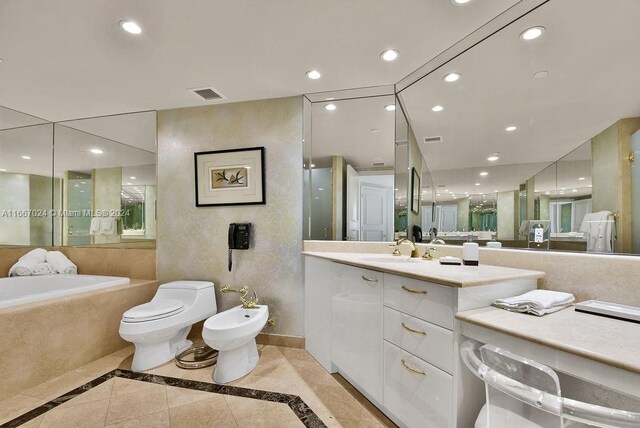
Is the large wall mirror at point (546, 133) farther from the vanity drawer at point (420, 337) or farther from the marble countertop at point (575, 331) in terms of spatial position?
the vanity drawer at point (420, 337)

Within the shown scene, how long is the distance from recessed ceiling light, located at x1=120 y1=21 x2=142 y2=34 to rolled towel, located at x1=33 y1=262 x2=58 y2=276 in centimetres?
256

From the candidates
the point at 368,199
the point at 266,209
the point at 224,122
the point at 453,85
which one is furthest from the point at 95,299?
the point at 453,85

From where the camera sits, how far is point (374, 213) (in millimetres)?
2482

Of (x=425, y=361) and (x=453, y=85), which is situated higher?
(x=453, y=85)

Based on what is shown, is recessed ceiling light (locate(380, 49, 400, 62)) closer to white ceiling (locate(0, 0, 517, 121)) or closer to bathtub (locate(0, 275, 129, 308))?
white ceiling (locate(0, 0, 517, 121))

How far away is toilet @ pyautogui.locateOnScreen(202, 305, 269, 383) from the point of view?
75.5 inches

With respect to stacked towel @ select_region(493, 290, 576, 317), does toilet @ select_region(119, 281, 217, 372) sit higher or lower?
lower

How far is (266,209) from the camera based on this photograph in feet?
8.70

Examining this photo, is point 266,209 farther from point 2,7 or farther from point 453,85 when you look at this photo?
point 2,7

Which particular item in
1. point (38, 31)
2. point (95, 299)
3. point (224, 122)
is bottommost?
point (95, 299)

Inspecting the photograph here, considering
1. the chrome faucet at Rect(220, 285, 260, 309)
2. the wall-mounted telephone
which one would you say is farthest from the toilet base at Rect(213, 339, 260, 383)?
the wall-mounted telephone

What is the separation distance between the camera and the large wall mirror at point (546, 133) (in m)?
1.22

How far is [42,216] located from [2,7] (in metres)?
2.43

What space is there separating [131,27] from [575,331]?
99.7 inches
